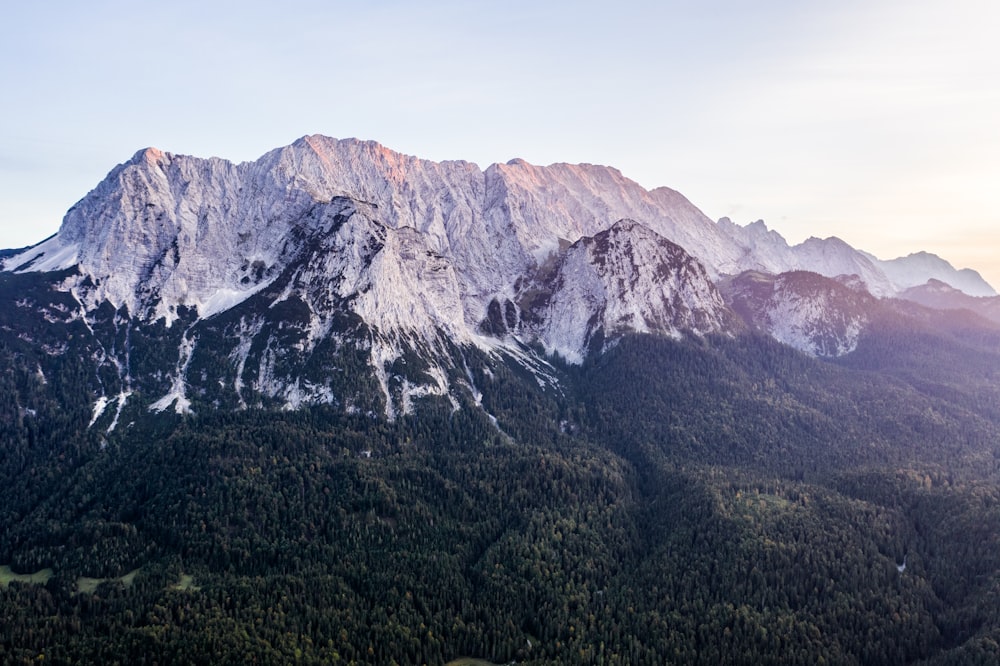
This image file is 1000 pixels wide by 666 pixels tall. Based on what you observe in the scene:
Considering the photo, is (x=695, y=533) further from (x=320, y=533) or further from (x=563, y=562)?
(x=320, y=533)

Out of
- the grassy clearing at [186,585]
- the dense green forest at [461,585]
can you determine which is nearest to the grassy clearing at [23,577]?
the dense green forest at [461,585]

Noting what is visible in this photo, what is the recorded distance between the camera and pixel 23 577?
550ft

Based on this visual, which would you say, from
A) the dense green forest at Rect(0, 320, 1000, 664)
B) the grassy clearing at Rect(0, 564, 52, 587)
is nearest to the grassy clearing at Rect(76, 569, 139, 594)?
the dense green forest at Rect(0, 320, 1000, 664)

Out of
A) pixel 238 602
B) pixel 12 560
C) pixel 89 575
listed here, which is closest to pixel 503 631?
pixel 238 602

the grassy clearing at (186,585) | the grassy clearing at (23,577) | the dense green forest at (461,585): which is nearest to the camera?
the dense green forest at (461,585)

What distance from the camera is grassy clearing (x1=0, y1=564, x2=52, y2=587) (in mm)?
164250

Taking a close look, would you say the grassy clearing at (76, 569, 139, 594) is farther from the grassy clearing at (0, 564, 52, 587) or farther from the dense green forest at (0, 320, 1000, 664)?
the grassy clearing at (0, 564, 52, 587)

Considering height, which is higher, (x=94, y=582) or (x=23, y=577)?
(x=23, y=577)

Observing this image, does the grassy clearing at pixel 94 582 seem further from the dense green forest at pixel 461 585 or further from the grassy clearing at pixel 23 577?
the grassy clearing at pixel 23 577

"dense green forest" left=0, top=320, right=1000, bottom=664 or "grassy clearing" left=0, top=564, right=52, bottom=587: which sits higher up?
"grassy clearing" left=0, top=564, right=52, bottom=587

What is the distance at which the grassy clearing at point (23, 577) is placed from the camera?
164250 millimetres

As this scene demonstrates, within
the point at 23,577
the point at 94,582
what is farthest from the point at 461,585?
the point at 23,577

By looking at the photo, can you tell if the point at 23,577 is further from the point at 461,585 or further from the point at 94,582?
the point at 461,585

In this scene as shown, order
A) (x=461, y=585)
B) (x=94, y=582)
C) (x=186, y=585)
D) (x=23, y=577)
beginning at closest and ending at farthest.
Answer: (x=186, y=585) → (x=94, y=582) → (x=23, y=577) → (x=461, y=585)
